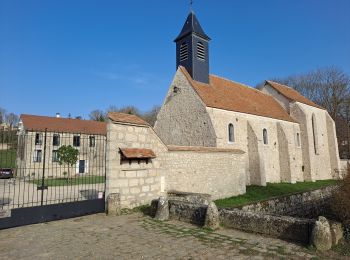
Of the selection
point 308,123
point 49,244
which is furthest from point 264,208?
point 308,123

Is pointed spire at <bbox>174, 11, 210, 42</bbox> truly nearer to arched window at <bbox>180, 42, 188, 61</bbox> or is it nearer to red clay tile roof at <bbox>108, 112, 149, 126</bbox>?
arched window at <bbox>180, 42, 188, 61</bbox>

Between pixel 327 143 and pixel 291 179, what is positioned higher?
pixel 327 143

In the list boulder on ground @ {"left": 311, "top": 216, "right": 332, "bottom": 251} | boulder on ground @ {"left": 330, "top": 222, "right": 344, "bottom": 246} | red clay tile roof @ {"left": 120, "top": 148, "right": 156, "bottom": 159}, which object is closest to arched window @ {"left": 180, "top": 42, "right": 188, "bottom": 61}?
red clay tile roof @ {"left": 120, "top": 148, "right": 156, "bottom": 159}

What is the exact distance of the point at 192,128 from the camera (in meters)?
18.3

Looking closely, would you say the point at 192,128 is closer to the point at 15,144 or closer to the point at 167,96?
the point at 167,96

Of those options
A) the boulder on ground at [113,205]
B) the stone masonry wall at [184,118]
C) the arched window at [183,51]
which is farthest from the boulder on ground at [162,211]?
the arched window at [183,51]

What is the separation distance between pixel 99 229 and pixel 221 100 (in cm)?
1459

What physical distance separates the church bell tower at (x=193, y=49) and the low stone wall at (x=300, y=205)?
10.5 metres

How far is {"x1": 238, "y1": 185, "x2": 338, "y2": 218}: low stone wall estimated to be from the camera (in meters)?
11.9

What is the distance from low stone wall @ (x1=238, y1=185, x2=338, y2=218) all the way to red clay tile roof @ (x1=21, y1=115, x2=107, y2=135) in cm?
2269

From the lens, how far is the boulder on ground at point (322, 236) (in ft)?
15.3

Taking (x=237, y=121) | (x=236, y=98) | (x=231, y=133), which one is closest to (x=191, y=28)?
(x=236, y=98)

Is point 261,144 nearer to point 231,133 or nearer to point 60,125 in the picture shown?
point 231,133

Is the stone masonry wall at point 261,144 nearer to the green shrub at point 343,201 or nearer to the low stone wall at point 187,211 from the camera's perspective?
the green shrub at point 343,201
